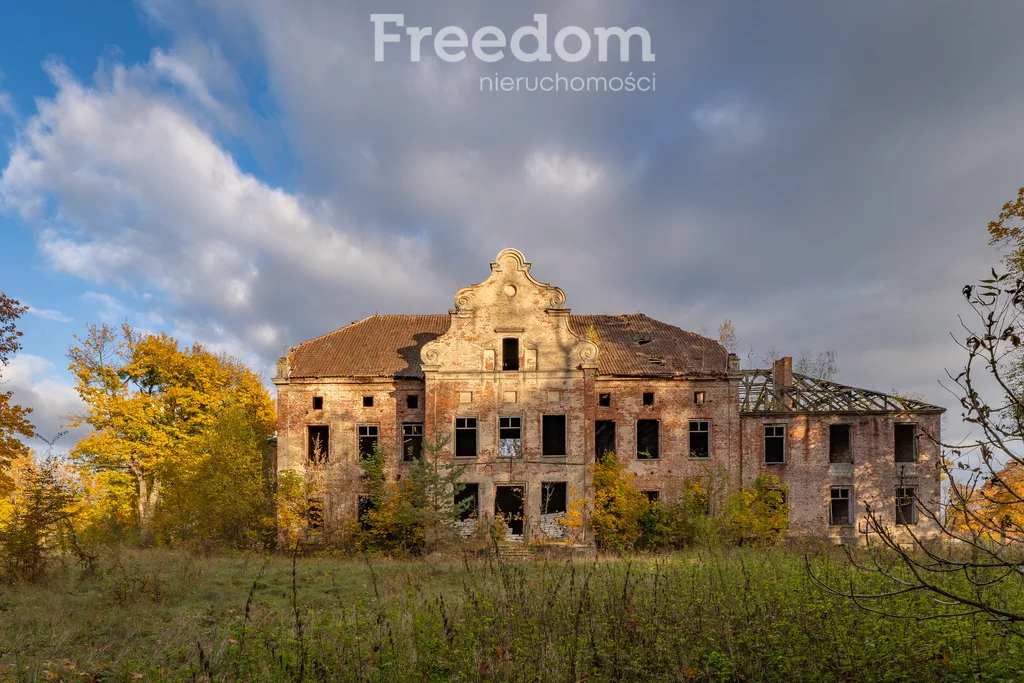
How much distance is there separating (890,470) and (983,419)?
2493cm

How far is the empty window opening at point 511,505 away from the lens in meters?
22.9

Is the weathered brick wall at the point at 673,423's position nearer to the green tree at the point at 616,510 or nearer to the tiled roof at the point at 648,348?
the tiled roof at the point at 648,348

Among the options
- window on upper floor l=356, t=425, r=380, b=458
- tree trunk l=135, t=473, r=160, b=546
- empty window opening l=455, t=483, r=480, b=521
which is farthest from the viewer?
tree trunk l=135, t=473, r=160, b=546

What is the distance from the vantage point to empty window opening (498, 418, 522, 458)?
2320cm

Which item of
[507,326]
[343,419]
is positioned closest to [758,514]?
[507,326]

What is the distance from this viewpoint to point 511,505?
24156 millimetres

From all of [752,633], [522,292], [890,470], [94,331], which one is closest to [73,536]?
[752,633]

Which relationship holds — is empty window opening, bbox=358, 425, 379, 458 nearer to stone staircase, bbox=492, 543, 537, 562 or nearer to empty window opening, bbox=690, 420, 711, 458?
stone staircase, bbox=492, 543, 537, 562

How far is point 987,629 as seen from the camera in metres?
7.25

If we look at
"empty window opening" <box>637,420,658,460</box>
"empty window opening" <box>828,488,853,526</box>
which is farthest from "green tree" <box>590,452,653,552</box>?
"empty window opening" <box>828,488,853,526</box>

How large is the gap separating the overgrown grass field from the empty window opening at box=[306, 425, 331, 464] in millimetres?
13448

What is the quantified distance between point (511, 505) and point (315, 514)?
7567 millimetres

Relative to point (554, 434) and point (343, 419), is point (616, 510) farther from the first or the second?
point (343, 419)

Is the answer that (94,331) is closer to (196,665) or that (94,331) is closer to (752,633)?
(196,665)
